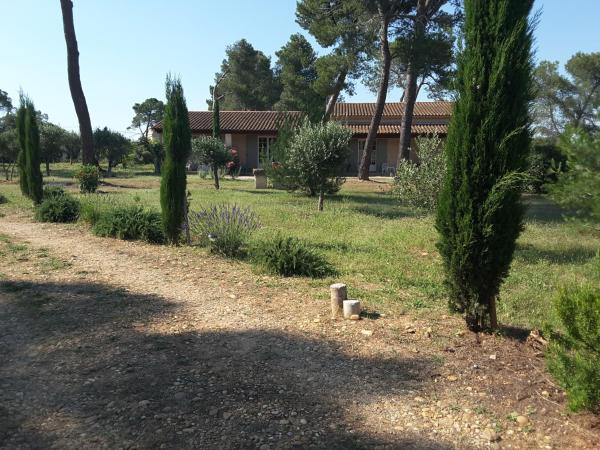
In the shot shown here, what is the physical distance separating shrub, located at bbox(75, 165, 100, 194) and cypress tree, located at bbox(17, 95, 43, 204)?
2710 mm

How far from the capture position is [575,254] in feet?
26.7

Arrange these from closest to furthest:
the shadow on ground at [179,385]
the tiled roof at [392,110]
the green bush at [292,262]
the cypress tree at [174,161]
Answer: the shadow on ground at [179,385], the green bush at [292,262], the cypress tree at [174,161], the tiled roof at [392,110]

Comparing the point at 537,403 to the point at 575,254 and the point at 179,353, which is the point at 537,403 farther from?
the point at 575,254

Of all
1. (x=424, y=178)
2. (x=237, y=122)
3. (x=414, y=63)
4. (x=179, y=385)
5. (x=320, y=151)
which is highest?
(x=414, y=63)

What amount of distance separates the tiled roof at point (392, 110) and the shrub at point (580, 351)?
31.8 meters

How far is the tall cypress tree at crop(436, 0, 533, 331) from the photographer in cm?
382

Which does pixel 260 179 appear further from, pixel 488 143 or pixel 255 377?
pixel 255 377

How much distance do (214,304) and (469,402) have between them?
2969 millimetres

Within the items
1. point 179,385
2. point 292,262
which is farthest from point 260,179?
point 179,385

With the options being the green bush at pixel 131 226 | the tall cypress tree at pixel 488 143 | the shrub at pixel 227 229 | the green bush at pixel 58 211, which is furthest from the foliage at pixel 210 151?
the tall cypress tree at pixel 488 143

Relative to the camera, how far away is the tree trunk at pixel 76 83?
21641 mm

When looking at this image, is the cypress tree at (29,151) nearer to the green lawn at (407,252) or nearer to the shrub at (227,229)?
the green lawn at (407,252)

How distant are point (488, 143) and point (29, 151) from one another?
14.0 metres

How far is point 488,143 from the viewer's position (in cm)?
391
